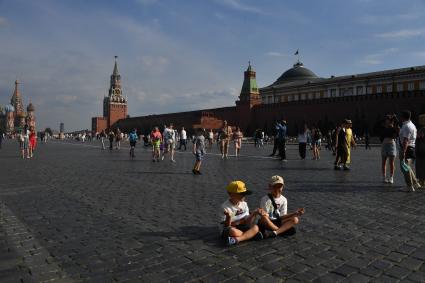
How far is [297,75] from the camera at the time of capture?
3152 inches

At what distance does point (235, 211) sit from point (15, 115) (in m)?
145

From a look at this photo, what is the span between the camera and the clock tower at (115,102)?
121m

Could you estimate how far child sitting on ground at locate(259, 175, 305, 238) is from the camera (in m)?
4.19

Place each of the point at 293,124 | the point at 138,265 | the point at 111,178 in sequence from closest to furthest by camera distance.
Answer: the point at 138,265, the point at 111,178, the point at 293,124

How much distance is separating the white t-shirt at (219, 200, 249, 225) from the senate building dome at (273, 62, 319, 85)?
7685 centimetres

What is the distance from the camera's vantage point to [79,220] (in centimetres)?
497

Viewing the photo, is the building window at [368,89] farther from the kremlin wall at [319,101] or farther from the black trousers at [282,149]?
the black trousers at [282,149]

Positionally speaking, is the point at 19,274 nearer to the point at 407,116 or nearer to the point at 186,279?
the point at 186,279

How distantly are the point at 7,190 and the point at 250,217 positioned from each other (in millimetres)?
5190

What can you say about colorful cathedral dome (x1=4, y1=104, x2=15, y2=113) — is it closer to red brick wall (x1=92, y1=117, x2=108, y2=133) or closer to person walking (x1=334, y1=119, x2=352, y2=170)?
red brick wall (x1=92, y1=117, x2=108, y2=133)

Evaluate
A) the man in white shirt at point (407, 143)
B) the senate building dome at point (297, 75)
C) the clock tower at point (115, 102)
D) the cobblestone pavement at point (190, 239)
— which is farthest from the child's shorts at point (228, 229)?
the clock tower at point (115, 102)

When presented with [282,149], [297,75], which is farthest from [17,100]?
[282,149]

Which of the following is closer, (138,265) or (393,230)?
(138,265)

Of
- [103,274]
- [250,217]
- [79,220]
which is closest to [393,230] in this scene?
[250,217]
